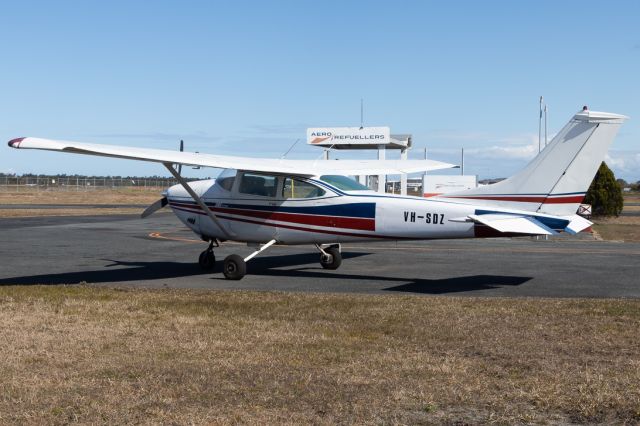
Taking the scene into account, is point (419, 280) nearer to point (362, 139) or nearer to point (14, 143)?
point (14, 143)

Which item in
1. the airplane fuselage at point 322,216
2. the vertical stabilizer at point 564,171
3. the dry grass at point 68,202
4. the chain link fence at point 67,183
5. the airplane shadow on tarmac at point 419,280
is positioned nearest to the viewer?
the vertical stabilizer at point 564,171

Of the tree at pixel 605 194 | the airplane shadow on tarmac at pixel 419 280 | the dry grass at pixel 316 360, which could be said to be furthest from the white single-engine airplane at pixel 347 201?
the tree at pixel 605 194

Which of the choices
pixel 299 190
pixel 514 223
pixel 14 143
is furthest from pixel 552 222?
pixel 14 143

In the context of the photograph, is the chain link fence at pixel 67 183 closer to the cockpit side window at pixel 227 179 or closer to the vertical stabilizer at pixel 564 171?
the cockpit side window at pixel 227 179

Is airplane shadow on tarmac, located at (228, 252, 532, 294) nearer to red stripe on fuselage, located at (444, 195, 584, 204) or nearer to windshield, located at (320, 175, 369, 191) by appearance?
red stripe on fuselage, located at (444, 195, 584, 204)

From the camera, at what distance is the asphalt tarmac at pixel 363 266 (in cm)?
1401

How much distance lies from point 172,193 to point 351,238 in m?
4.37

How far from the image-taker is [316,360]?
763 cm

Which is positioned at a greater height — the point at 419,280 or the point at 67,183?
the point at 67,183

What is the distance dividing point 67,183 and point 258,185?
313 ft

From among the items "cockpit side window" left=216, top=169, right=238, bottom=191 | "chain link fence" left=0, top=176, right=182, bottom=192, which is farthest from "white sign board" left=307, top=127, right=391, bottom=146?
"chain link fence" left=0, top=176, right=182, bottom=192

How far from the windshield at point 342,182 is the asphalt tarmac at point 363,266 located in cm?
178

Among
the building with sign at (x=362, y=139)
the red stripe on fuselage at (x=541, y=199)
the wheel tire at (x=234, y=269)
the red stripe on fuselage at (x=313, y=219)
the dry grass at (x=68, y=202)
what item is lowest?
the wheel tire at (x=234, y=269)

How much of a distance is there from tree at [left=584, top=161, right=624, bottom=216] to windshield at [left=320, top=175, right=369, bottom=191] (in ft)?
89.1
